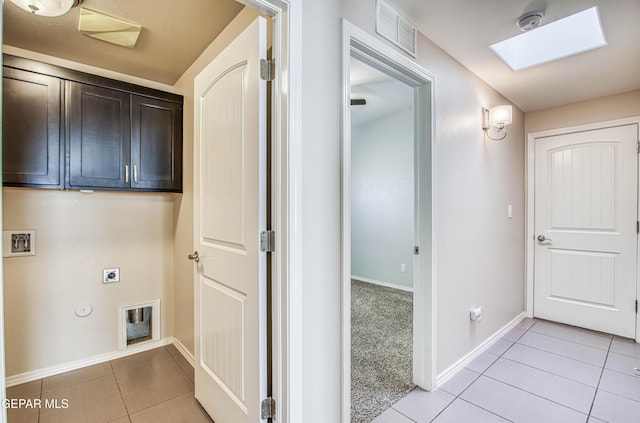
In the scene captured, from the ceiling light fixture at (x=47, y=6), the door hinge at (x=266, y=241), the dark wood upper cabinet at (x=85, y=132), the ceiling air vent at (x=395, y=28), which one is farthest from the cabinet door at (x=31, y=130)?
the ceiling air vent at (x=395, y=28)

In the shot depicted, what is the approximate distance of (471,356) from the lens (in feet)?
7.93

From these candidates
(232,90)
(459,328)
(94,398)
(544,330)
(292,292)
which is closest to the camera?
(292,292)

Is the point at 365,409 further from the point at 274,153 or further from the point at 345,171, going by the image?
the point at 274,153

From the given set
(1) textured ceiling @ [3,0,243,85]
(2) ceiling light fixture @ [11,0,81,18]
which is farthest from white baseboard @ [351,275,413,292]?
(2) ceiling light fixture @ [11,0,81,18]

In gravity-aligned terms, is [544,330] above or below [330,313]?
below

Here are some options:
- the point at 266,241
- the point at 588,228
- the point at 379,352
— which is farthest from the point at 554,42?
the point at 379,352

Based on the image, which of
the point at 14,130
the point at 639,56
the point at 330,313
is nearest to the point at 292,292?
the point at 330,313

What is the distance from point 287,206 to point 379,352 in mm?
1887

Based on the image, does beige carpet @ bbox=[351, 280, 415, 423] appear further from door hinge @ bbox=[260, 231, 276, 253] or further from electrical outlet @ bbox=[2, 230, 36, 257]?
electrical outlet @ bbox=[2, 230, 36, 257]

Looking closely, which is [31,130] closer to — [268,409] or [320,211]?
[320,211]

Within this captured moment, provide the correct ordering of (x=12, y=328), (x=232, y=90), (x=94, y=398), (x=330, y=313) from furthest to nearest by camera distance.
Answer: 1. (x=12, y=328)
2. (x=94, y=398)
3. (x=232, y=90)
4. (x=330, y=313)

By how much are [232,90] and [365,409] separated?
6.63 ft

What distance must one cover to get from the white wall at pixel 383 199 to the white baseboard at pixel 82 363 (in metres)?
3.10

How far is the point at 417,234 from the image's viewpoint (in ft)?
6.86
